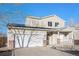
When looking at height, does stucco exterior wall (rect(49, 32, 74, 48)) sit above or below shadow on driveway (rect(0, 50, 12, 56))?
above

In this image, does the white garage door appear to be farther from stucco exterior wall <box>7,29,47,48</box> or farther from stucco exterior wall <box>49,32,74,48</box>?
stucco exterior wall <box>49,32,74,48</box>

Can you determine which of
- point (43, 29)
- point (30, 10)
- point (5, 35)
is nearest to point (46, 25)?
point (43, 29)

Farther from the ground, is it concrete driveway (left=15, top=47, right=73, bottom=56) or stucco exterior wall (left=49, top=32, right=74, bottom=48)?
stucco exterior wall (left=49, top=32, right=74, bottom=48)

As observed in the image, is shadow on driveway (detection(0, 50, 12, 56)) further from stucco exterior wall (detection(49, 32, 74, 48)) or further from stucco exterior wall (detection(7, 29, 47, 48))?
stucco exterior wall (detection(49, 32, 74, 48))

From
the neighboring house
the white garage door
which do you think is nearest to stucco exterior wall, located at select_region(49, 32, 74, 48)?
the neighboring house

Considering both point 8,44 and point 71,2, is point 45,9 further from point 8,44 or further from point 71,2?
point 8,44

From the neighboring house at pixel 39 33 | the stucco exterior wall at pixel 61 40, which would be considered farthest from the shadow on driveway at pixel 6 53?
the stucco exterior wall at pixel 61 40

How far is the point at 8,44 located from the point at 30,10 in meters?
0.43

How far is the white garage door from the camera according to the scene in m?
2.37

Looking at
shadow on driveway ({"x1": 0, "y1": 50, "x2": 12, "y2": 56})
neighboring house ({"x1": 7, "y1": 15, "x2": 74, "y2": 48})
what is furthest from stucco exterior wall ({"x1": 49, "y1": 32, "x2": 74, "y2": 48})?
shadow on driveway ({"x1": 0, "y1": 50, "x2": 12, "y2": 56})

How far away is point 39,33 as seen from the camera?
2385 millimetres

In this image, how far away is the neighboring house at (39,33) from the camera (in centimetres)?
236

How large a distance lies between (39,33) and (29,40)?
13 cm

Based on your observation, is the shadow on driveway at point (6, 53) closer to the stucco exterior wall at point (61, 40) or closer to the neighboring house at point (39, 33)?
the neighboring house at point (39, 33)
